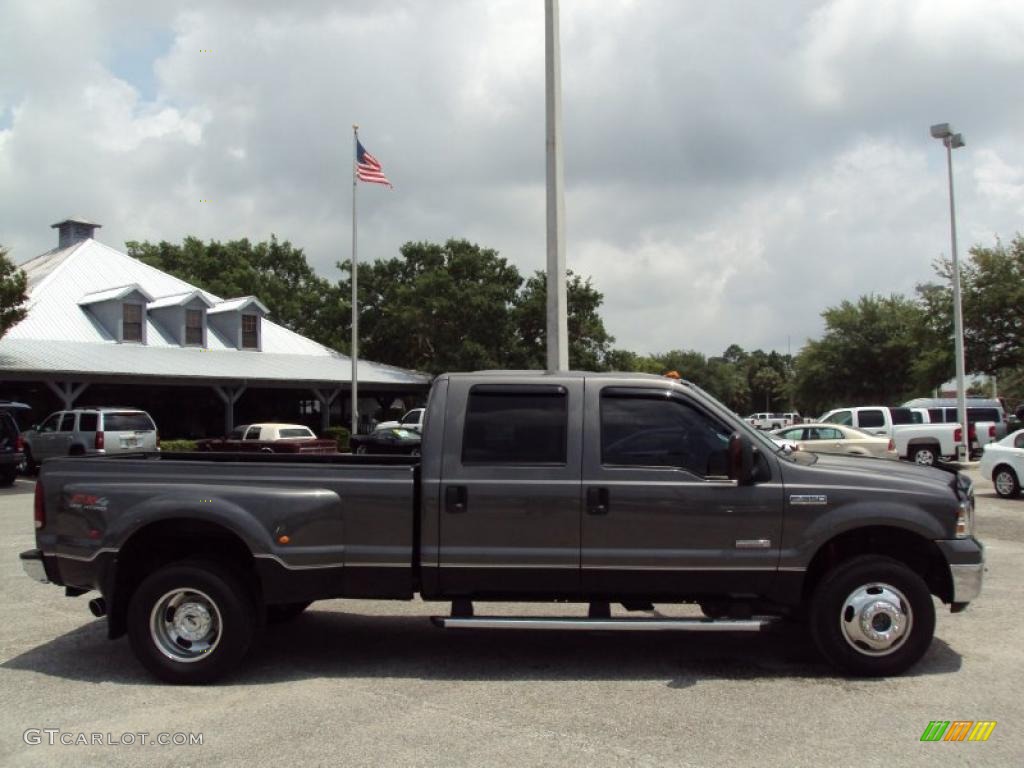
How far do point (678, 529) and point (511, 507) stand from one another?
1.09 m

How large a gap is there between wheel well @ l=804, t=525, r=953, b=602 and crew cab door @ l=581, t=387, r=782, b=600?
1.54ft

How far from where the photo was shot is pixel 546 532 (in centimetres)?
568

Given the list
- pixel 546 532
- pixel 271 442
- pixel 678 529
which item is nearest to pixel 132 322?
pixel 271 442

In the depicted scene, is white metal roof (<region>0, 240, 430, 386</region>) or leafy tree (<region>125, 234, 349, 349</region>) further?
leafy tree (<region>125, 234, 349, 349</region>)

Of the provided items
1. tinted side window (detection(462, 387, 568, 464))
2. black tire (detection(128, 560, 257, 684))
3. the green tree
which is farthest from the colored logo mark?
the green tree

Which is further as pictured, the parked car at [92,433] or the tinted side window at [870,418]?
the tinted side window at [870,418]

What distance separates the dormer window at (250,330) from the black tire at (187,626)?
99.1 feet

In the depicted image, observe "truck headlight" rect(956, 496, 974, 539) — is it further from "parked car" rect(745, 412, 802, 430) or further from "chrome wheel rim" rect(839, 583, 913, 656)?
"parked car" rect(745, 412, 802, 430)

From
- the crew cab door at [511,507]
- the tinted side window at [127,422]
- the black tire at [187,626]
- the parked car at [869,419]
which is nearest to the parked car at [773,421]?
the parked car at [869,419]

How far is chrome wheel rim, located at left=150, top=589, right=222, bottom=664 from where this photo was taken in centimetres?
570

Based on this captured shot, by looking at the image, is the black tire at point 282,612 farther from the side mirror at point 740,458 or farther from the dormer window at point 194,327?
the dormer window at point 194,327

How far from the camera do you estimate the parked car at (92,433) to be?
869 inches

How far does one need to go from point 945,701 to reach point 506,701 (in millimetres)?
2670

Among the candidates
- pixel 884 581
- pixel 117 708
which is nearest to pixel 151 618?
pixel 117 708
